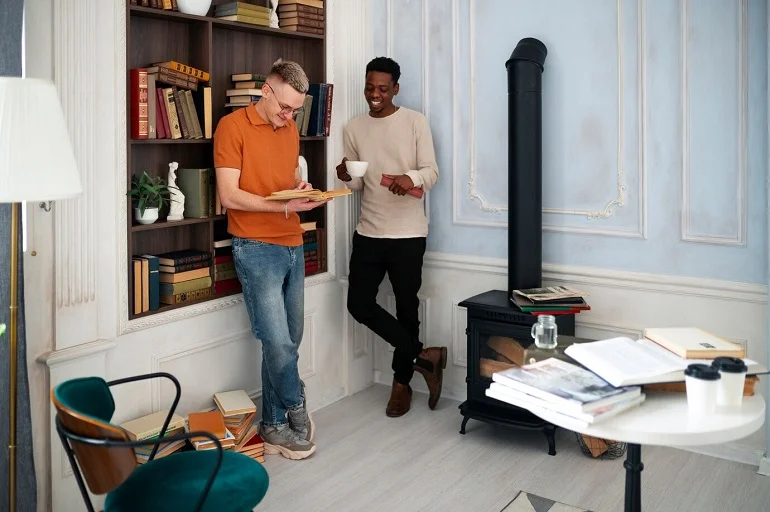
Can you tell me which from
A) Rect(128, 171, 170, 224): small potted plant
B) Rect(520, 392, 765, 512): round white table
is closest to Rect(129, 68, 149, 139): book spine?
Rect(128, 171, 170, 224): small potted plant

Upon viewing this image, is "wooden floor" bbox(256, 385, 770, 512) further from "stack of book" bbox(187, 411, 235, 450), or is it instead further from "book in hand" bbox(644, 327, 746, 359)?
"book in hand" bbox(644, 327, 746, 359)

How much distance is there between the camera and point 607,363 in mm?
2234

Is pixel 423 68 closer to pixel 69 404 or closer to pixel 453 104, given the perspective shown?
pixel 453 104

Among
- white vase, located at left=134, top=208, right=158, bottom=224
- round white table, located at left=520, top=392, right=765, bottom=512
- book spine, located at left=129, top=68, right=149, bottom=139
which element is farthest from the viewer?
white vase, located at left=134, top=208, right=158, bottom=224

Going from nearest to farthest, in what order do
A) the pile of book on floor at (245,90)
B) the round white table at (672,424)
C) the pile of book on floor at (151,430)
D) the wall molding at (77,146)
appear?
the round white table at (672,424)
the wall molding at (77,146)
the pile of book on floor at (151,430)
the pile of book on floor at (245,90)

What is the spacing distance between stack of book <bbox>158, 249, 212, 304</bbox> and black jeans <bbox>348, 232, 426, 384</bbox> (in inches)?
37.3

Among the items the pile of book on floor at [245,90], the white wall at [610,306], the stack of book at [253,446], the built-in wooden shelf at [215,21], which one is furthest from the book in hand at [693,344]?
the built-in wooden shelf at [215,21]

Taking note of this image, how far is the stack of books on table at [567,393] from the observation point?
78.7 inches

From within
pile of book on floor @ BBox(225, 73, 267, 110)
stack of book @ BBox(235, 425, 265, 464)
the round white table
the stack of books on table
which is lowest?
stack of book @ BBox(235, 425, 265, 464)

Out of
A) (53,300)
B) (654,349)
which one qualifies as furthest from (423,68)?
(654,349)

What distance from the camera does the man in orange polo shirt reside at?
3848 millimetres

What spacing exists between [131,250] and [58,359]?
27.1 inches

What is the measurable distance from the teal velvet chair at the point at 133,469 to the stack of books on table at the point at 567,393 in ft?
2.76

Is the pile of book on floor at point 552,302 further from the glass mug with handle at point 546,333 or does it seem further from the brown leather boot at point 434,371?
the glass mug with handle at point 546,333
